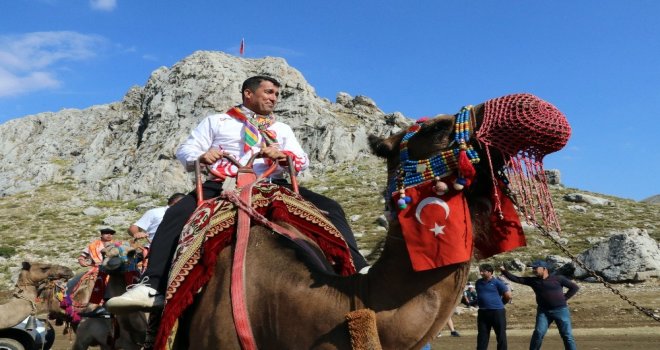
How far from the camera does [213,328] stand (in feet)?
12.5

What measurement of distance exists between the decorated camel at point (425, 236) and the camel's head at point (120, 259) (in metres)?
4.85

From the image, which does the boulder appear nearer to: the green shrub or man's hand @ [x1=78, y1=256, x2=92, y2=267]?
the green shrub

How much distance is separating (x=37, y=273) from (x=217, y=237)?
8554mm

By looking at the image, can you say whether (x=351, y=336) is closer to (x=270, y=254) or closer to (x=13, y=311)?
(x=270, y=254)

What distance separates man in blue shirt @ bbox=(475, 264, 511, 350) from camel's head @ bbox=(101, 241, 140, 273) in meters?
7.98

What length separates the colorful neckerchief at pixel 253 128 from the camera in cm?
549

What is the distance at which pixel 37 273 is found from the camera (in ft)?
37.1

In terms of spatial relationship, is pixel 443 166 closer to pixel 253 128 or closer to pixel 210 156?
pixel 210 156

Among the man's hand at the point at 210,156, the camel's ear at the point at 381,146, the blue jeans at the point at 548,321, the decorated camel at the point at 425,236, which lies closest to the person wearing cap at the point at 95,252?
the man's hand at the point at 210,156

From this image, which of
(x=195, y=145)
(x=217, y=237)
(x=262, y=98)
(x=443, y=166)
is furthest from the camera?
(x=262, y=98)

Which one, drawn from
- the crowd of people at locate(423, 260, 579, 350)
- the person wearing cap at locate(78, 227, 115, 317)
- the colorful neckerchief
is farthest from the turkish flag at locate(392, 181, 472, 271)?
the crowd of people at locate(423, 260, 579, 350)

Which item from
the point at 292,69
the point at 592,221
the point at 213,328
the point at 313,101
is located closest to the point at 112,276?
the point at 213,328

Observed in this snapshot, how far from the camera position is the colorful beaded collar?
311 centimetres

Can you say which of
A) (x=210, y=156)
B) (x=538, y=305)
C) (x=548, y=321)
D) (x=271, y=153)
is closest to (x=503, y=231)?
(x=271, y=153)
